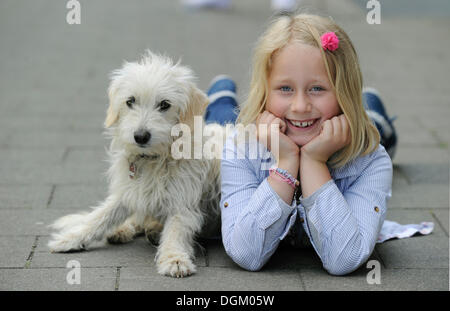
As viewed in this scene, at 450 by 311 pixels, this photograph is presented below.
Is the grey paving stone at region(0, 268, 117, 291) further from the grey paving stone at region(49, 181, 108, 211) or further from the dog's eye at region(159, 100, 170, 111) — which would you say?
the grey paving stone at region(49, 181, 108, 211)

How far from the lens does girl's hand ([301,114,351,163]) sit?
355cm

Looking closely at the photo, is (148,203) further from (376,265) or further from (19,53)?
(19,53)

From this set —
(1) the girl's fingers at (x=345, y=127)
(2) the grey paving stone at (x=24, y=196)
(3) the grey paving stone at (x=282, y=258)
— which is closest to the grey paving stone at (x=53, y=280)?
(3) the grey paving stone at (x=282, y=258)

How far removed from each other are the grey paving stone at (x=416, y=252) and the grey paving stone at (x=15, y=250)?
2.06 meters

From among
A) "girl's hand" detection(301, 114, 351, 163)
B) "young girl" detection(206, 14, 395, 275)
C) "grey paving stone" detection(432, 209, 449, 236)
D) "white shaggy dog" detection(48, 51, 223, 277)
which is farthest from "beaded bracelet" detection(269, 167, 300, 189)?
"grey paving stone" detection(432, 209, 449, 236)

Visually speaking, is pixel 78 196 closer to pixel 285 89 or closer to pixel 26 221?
pixel 26 221

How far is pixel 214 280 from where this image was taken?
357 centimetres

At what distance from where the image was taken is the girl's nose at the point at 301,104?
11.6ft

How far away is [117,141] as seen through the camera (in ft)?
13.0

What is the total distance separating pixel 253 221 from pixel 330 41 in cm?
102

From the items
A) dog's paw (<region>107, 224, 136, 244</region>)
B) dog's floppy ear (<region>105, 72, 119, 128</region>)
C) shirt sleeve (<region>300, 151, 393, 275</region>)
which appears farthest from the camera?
dog's paw (<region>107, 224, 136, 244</region>)

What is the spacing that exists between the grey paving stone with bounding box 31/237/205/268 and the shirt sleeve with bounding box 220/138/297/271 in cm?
28

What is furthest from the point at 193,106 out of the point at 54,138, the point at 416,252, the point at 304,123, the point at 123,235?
the point at 54,138

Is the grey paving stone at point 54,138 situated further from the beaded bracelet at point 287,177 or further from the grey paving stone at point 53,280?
the beaded bracelet at point 287,177
